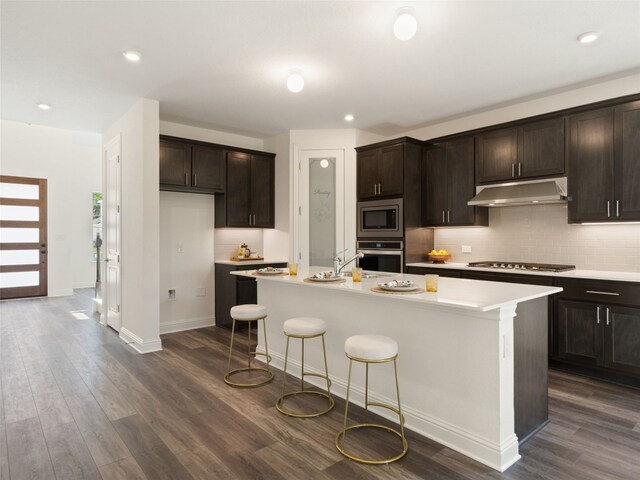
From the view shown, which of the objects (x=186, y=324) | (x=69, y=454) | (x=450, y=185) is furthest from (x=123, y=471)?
(x=450, y=185)

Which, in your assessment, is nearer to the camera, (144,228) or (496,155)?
(144,228)

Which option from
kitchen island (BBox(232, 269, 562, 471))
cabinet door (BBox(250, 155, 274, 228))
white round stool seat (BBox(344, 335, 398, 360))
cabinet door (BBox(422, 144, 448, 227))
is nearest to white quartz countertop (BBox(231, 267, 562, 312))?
kitchen island (BBox(232, 269, 562, 471))

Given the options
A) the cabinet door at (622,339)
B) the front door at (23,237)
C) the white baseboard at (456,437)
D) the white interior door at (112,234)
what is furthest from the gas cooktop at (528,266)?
the front door at (23,237)

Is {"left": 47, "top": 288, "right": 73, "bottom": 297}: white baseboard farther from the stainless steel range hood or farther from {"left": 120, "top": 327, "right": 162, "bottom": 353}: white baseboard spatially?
the stainless steel range hood

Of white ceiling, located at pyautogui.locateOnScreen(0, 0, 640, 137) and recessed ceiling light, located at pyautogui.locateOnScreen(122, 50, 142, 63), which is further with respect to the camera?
recessed ceiling light, located at pyautogui.locateOnScreen(122, 50, 142, 63)

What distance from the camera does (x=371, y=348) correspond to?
2234mm

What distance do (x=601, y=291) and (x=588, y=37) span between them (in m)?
2.10

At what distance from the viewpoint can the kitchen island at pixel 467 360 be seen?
6.95ft

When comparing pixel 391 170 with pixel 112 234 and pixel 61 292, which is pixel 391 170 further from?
pixel 61 292

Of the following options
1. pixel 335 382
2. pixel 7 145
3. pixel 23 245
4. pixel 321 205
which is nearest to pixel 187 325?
pixel 321 205

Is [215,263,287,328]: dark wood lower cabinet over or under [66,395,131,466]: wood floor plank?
over

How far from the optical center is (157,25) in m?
2.75

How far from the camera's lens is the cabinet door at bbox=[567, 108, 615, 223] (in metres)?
3.56

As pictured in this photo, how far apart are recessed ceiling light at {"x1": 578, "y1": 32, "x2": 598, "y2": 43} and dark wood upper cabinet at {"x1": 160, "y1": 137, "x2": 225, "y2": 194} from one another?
4182mm
